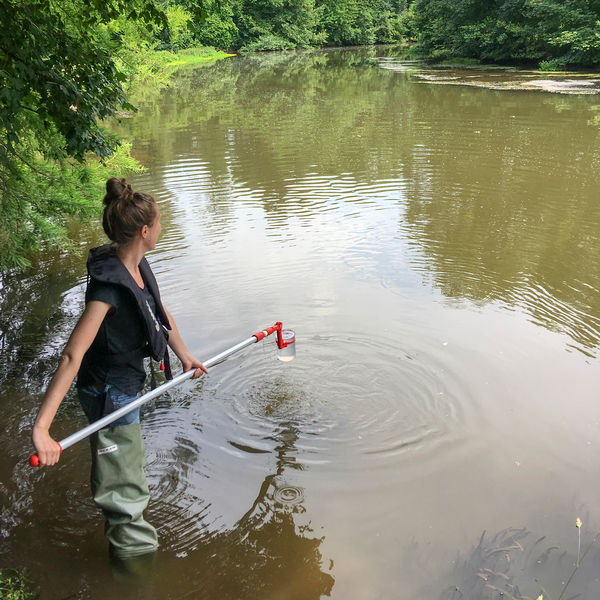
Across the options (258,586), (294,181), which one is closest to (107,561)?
(258,586)

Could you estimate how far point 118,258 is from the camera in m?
2.56

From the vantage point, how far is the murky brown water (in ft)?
10.1

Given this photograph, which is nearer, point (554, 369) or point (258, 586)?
point (258, 586)

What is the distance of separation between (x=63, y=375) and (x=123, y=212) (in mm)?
730

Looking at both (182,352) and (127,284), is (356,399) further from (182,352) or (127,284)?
(127,284)

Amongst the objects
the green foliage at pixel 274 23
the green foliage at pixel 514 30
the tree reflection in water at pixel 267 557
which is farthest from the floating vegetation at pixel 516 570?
the green foliage at pixel 274 23

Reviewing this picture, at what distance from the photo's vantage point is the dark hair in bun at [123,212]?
2514 millimetres

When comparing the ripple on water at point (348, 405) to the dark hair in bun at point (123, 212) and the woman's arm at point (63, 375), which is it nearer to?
the woman's arm at point (63, 375)

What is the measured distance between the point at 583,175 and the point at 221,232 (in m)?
6.53

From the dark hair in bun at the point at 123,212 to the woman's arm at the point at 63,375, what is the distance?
0.33 metres

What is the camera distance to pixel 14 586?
9.24ft

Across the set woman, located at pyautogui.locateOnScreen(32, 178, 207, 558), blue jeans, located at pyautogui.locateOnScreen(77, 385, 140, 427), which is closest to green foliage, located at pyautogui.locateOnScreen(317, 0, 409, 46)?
woman, located at pyautogui.locateOnScreen(32, 178, 207, 558)

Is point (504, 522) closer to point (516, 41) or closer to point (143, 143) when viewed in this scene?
point (143, 143)

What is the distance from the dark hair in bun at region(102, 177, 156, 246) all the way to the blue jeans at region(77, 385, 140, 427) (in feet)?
2.28
